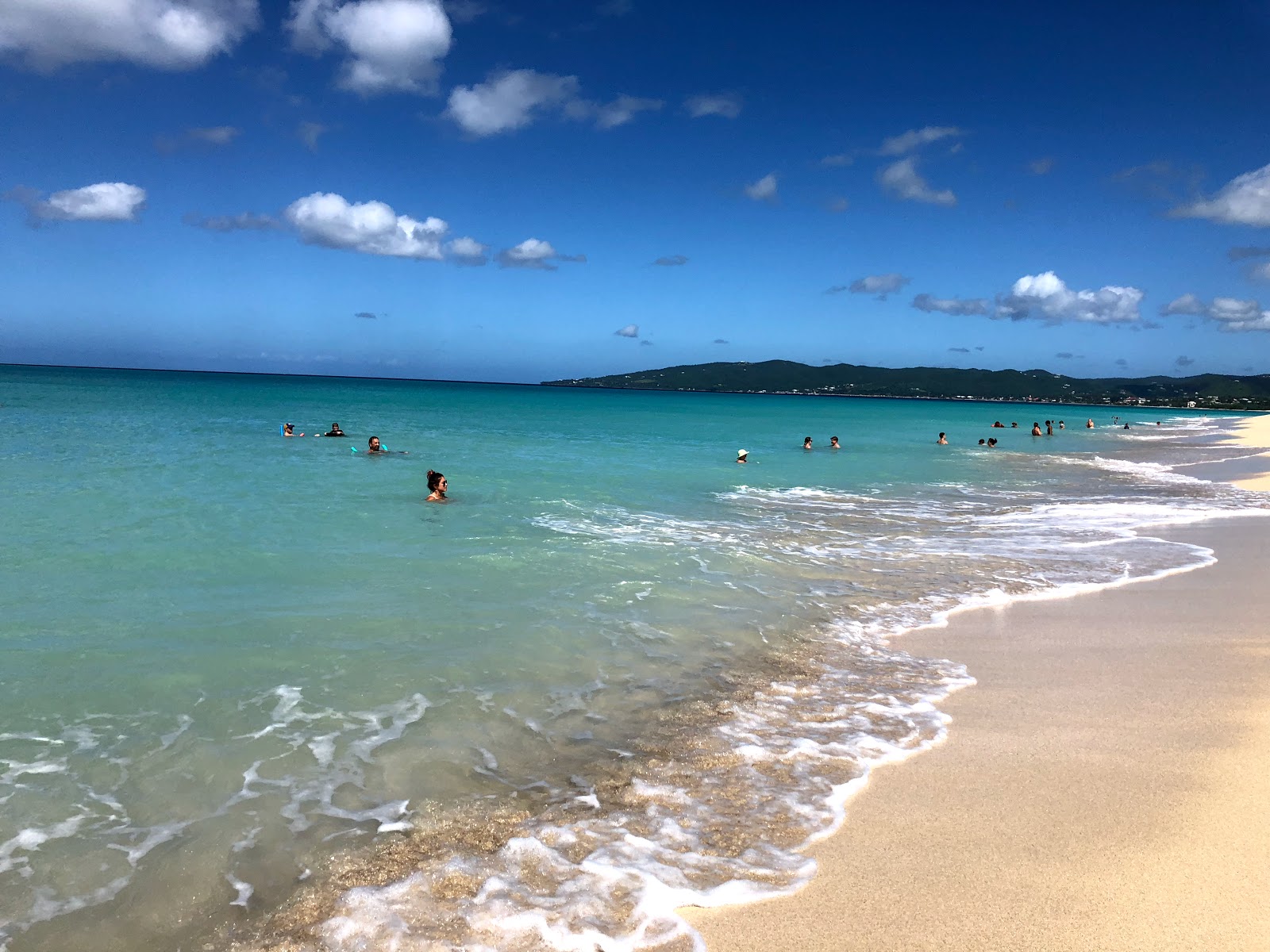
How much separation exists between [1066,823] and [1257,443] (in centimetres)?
5801

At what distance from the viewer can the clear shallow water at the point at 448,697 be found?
175 inches

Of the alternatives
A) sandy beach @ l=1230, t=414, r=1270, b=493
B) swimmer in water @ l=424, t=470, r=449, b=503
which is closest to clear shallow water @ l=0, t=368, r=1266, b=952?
swimmer in water @ l=424, t=470, r=449, b=503

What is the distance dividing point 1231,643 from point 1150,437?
209 ft

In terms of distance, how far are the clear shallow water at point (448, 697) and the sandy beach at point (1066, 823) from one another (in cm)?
38

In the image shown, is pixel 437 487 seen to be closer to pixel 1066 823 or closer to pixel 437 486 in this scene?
pixel 437 486

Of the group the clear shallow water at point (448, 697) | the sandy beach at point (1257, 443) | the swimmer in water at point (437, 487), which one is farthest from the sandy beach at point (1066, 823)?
the sandy beach at point (1257, 443)

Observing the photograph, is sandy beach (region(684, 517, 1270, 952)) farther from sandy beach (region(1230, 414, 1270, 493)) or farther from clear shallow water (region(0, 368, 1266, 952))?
sandy beach (region(1230, 414, 1270, 493))

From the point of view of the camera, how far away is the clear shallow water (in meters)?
4.44

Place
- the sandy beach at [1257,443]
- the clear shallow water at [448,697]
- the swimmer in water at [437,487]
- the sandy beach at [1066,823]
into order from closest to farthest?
the sandy beach at [1066,823] < the clear shallow water at [448,697] < the swimmer in water at [437,487] < the sandy beach at [1257,443]

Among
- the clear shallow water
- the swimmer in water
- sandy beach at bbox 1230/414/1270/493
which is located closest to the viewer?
the clear shallow water

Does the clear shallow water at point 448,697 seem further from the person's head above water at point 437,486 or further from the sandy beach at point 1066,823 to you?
the person's head above water at point 437,486

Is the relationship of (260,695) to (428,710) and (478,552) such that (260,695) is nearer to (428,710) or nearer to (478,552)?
(428,710)

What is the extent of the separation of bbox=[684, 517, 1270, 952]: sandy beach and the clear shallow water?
0.38 meters

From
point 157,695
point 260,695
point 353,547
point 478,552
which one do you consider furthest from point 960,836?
point 353,547
